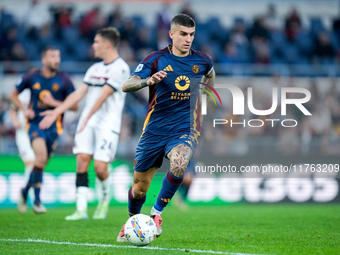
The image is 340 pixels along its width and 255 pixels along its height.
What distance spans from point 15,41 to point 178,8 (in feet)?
20.3

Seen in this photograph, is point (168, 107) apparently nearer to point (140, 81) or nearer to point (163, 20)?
point (140, 81)

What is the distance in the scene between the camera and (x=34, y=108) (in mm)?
11180

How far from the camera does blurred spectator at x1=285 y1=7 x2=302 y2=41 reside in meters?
21.1

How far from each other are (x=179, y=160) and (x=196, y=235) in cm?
149

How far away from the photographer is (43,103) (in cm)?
1109

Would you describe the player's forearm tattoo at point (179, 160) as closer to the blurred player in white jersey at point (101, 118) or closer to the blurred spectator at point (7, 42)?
the blurred player in white jersey at point (101, 118)

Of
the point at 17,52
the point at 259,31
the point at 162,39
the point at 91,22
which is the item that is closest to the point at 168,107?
the point at 162,39

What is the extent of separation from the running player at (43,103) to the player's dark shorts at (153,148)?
4069 mm

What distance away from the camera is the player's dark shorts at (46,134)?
11.0 m

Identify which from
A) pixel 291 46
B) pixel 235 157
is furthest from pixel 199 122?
pixel 291 46

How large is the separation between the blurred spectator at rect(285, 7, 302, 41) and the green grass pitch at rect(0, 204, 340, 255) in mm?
11647

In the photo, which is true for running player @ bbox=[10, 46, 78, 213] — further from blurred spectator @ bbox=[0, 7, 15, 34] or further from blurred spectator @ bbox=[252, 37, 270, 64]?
blurred spectator @ bbox=[252, 37, 270, 64]

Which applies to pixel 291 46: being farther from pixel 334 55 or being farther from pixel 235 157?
pixel 235 157

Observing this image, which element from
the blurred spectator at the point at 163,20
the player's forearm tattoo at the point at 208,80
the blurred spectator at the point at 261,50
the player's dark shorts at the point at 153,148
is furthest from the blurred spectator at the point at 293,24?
the player's dark shorts at the point at 153,148
